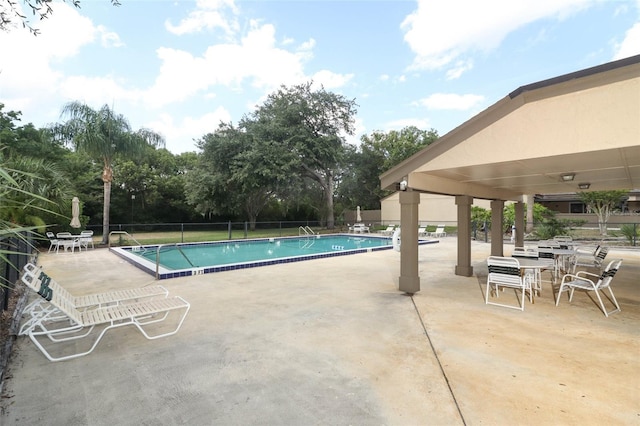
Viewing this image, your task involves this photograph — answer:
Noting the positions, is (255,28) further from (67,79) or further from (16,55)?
(16,55)

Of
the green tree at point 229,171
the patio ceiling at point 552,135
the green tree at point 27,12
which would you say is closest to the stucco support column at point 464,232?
the patio ceiling at point 552,135

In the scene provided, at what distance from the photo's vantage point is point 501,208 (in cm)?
905

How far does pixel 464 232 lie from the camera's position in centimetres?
750

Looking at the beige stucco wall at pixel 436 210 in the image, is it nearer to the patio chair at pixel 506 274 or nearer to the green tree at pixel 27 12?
the patio chair at pixel 506 274

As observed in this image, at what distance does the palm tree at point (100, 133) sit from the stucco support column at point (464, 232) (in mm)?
13690

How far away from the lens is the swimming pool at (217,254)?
834 cm

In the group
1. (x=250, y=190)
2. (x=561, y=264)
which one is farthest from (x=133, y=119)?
(x=561, y=264)

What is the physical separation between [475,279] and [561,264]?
81.6 inches

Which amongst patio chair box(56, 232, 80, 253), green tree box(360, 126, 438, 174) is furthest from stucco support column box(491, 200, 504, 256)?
green tree box(360, 126, 438, 174)

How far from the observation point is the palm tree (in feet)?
43.5

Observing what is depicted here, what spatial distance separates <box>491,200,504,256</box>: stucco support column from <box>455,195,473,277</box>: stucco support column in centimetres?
190

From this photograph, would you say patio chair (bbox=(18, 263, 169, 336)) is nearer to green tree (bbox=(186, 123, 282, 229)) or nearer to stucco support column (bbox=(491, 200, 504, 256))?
stucco support column (bbox=(491, 200, 504, 256))

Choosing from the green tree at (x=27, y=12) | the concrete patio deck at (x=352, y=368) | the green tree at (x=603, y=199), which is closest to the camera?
the concrete patio deck at (x=352, y=368)

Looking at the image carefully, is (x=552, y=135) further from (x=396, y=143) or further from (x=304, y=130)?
(x=396, y=143)
